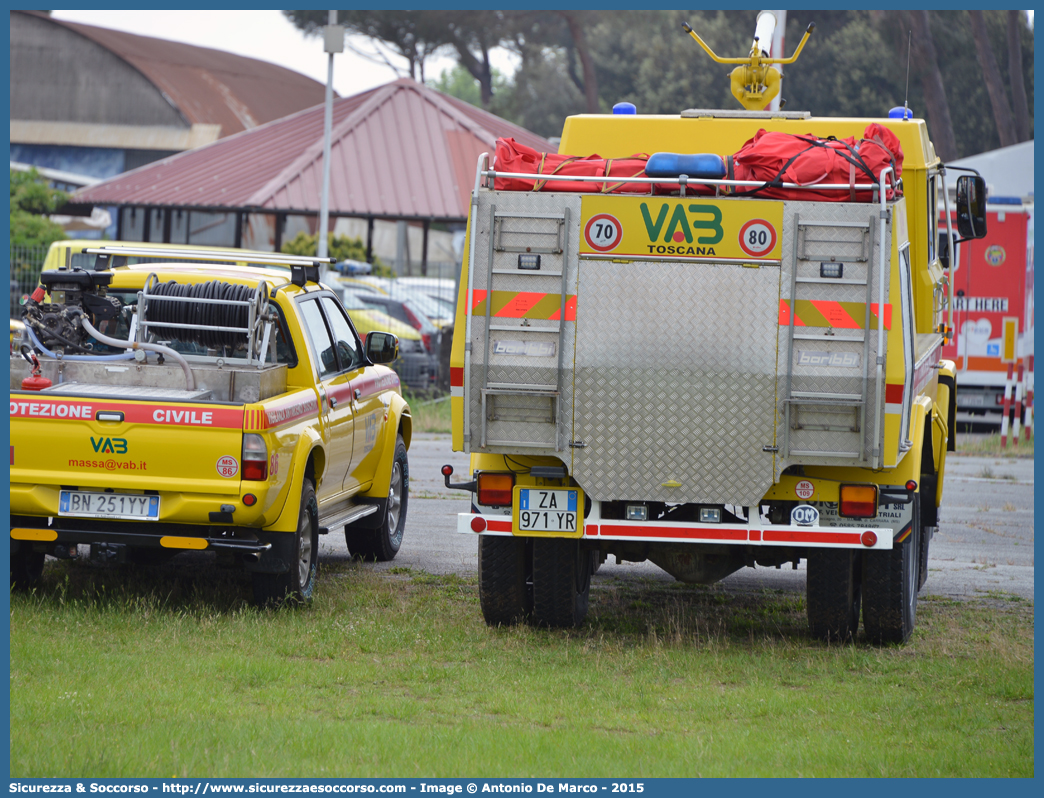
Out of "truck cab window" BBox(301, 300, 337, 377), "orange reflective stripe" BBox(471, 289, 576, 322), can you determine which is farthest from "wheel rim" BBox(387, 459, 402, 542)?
"orange reflective stripe" BBox(471, 289, 576, 322)

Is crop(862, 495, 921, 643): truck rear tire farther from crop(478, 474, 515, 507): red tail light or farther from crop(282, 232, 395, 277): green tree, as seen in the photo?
crop(282, 232, 395, 277): green tree

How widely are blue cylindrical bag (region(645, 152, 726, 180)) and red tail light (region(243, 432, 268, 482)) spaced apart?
2.61 m

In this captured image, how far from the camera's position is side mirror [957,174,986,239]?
370 inches

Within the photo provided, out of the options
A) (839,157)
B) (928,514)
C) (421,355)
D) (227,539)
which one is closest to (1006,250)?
(421,355)

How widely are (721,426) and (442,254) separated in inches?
2148

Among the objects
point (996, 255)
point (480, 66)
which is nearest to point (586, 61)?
point (480, 66)

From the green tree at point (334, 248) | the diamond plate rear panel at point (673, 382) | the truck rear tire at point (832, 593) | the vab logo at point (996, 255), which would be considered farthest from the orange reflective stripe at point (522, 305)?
the green tree at point (334, 248)

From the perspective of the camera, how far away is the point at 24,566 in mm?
8500

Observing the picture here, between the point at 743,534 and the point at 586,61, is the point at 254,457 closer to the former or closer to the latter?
the point at 743,534

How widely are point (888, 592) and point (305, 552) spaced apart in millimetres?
3455

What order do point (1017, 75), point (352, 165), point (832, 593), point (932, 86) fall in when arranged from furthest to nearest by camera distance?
point (1017, 75)
point (932, 86)
point (352, 165)
point (832, 593)

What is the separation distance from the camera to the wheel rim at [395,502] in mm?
10469

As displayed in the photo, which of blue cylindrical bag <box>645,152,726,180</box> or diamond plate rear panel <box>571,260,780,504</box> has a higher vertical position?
blue cylindrical bag <box>645,152,726,180</box>

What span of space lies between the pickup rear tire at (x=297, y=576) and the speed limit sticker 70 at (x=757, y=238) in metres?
3.01
